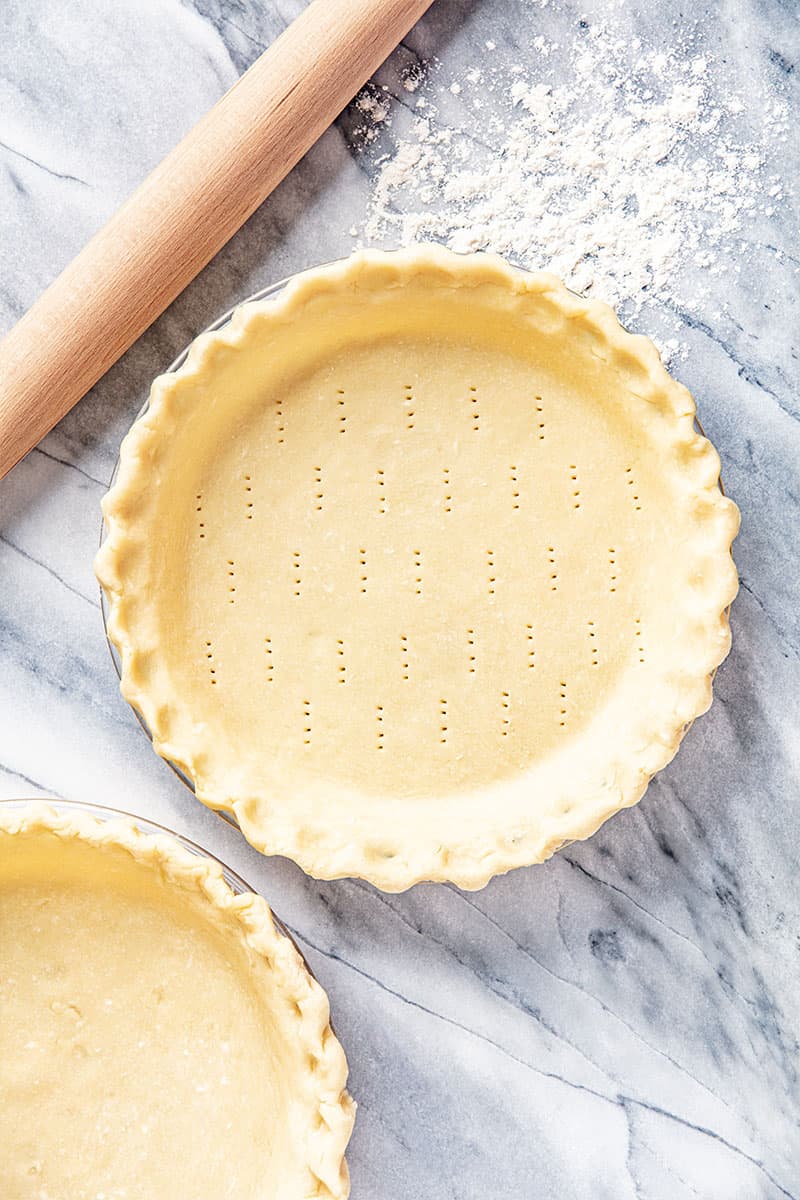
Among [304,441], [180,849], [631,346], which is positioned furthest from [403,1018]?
[631,346]

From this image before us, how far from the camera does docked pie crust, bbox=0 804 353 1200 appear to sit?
123 centimetres

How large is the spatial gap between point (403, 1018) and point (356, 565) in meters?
0.60

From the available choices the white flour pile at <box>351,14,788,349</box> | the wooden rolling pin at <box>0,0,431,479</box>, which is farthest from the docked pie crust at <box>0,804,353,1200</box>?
the white flour pile at <box>351,14,788,349</box>

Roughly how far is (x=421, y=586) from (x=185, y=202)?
534mm

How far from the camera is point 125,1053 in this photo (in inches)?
48.5

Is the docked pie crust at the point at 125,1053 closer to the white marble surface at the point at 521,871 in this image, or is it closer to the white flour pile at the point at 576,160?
the white marble surface at the point at 521,871

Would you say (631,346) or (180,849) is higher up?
(631,346)

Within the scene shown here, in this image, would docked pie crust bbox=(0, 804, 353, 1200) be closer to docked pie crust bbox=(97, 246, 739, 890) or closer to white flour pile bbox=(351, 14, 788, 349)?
docked pie crust bbox=(97, 246, 739, 890)

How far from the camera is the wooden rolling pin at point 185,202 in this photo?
1.20m

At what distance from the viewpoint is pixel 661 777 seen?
135cm

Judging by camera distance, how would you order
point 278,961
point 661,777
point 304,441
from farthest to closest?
point 661,777 → point 304,441 → point 278,961

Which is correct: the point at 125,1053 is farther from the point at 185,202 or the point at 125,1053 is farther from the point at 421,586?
the point at 185,202

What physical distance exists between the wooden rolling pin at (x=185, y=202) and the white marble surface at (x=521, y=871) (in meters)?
0.08

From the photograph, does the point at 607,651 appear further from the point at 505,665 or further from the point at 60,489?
the point at 60,489
